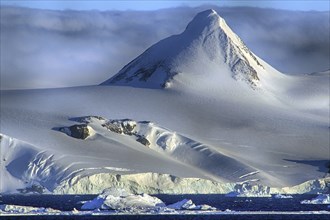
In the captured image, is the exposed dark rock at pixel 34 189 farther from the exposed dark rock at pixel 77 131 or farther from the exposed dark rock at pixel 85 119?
the exposed dark rock at pixel 85 119

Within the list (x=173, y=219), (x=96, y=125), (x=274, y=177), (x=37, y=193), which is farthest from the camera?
(x=96, y=125)

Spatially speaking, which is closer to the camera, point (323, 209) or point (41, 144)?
point (323, 209)

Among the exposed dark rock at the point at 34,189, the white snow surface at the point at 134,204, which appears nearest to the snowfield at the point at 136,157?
the exposed dark rock at the point at 34,189

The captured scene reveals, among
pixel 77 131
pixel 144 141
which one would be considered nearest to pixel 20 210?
pixel 77 131

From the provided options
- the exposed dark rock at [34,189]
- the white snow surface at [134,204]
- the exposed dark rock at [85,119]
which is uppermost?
the exposed dark rock at [85,119]

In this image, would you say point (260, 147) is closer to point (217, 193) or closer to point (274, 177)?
point (274, 177)

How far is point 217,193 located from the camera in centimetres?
15662

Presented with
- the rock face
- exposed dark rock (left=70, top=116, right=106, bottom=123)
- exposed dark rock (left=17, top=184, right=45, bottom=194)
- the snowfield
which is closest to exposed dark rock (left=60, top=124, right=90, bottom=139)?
the rock face

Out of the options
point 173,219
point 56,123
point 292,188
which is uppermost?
point 56,123

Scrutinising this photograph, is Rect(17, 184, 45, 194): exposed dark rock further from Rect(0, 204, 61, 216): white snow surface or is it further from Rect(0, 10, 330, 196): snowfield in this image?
Rect(0, 204, 61, 216): white snow surface

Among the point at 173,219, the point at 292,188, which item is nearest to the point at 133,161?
the point at 292,188

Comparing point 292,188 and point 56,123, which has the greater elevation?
point 56,123

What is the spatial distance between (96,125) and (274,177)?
33769mm

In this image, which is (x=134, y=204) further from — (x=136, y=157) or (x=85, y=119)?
(x=85, y=119)
